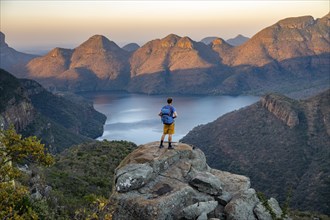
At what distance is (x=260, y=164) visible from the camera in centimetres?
11419

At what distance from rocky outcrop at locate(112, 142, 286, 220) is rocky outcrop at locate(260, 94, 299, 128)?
114 meters

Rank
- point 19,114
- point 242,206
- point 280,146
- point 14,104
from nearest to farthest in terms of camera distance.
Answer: point 242,206, point 280,146, point 19,114, point 14,104

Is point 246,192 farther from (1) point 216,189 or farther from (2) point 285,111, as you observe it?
(2) point 285,111

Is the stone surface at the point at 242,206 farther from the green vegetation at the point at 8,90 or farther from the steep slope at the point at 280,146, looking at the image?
the green vegetation at the point at 8,90

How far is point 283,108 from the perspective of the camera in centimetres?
13712

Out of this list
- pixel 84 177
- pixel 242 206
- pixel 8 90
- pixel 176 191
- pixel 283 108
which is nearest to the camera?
pixel 242 206

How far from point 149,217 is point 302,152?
107009mm

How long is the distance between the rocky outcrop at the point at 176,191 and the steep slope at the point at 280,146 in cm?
6228

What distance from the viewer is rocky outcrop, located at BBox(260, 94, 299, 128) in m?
130

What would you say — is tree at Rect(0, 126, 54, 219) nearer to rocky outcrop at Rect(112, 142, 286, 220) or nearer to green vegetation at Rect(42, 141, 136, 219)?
green vegetation at Rect(42, 141, 136, 219)

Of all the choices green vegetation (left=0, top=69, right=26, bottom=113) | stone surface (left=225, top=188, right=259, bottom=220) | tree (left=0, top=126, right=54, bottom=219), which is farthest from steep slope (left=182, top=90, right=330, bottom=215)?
green vegetation (left=0, top=69, right=26, bottom=113)

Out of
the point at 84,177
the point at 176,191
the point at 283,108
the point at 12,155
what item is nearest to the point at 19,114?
the point at 84,177

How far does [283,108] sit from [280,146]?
21.5 metres

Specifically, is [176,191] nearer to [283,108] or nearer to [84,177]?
[84,177]
